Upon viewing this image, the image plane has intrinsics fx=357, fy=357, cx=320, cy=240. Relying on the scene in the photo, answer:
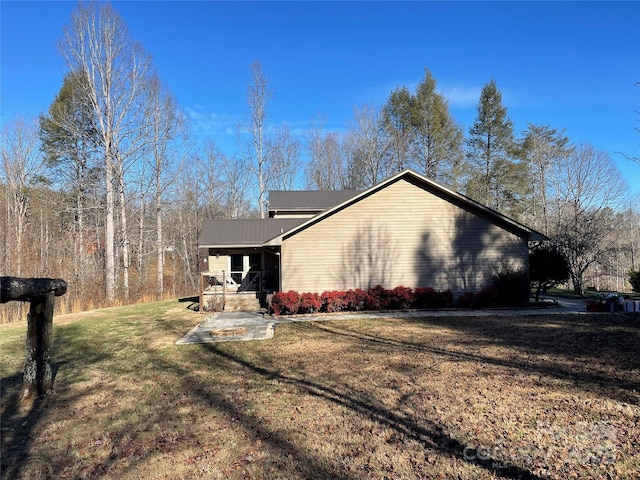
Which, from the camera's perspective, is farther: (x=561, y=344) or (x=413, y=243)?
(x=413, y=243)

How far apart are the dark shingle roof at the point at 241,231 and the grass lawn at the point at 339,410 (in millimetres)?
9551

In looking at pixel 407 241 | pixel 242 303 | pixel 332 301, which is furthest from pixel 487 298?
pixel 242 303

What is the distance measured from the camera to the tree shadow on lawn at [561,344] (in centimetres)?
556

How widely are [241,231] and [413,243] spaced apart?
938 centimetres

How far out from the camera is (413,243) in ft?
48.4

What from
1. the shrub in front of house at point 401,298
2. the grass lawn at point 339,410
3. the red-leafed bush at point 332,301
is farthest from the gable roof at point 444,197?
the grass lawn at point 339,410

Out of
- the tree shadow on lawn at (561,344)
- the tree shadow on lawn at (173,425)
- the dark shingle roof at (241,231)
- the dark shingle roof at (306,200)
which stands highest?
the dark shingle roof at (306,200)

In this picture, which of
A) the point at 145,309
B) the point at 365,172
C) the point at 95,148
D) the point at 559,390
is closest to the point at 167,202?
the point at 95,148

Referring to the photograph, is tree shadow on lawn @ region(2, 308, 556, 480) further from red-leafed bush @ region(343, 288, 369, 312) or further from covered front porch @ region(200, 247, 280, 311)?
covered front porch @ region(200, 247, 280, 311)

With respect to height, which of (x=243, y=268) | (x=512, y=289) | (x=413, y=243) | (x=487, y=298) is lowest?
(x=487, y=298)

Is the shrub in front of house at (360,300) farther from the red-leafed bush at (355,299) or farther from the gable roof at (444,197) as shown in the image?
the gable roof at (444,197)

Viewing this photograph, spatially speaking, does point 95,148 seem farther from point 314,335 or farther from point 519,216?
point 519,216

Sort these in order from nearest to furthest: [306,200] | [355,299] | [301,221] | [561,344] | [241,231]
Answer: [561,344] → [355,299] → [241,231] → [301,221] → [306,200]

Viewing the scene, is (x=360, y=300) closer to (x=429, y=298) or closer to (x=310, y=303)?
(x=310, y=303)
